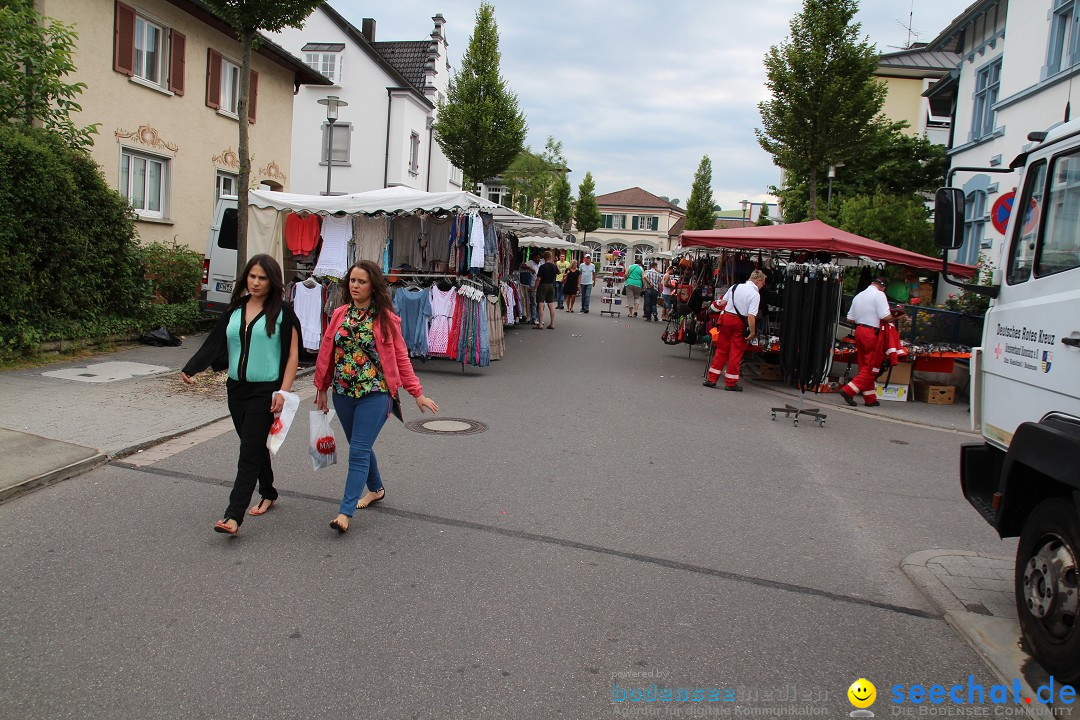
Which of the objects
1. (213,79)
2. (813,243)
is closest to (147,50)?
(213,79)

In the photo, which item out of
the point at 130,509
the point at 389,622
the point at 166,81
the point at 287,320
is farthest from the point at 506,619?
the point at 166,81

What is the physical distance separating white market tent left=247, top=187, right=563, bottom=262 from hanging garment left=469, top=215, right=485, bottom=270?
0.23 meters

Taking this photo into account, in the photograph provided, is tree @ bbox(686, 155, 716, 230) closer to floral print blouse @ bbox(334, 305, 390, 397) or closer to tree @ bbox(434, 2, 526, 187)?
tree @ bbox(434, 2, 526, 187)

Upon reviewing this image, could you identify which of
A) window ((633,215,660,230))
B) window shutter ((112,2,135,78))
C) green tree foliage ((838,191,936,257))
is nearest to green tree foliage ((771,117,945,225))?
green tree foliage ((838,191,936,257))

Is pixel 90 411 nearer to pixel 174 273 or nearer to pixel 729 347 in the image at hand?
pixel 174 273

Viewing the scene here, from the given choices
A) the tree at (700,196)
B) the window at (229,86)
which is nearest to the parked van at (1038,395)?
the window at (229,86)

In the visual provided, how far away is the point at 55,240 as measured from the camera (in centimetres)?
1026

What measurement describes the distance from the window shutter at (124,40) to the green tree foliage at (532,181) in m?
30.1

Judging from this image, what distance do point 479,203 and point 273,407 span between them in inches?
307

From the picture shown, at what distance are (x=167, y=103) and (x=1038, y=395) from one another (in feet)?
56.9

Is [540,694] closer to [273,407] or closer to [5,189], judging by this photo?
[273,407]

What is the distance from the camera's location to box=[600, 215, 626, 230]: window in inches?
3991

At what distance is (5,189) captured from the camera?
9.34 meters

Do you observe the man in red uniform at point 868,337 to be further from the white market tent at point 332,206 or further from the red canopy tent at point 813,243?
the white market tent at point 332,206
